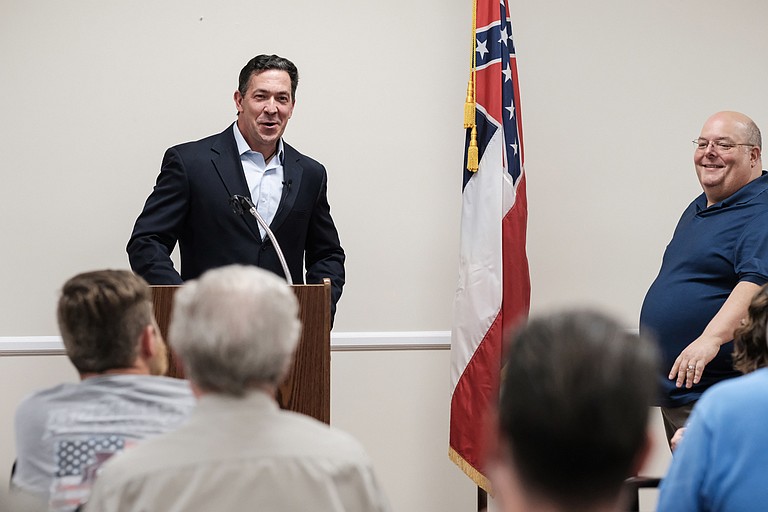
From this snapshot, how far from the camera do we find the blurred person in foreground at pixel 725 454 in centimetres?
173

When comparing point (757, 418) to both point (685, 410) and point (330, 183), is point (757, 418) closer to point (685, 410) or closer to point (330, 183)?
point (685, 410)

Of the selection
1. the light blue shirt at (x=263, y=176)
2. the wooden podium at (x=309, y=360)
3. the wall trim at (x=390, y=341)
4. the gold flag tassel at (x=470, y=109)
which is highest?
the gold flag tassel at (x=470, y=109)

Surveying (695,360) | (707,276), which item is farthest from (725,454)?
→ (707,276)

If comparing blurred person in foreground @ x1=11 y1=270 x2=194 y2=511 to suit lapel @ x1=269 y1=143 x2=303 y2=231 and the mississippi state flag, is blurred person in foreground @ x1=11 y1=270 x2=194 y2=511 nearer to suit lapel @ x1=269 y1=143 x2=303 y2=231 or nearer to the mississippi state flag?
suit lapel @ x1=269 y1=143 x2=303 y2=231

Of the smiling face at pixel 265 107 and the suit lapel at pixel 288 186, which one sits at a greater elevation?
the smiling face at pixel 265 107

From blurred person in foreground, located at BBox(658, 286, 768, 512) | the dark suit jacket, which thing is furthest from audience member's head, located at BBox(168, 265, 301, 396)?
the dark suit jacket

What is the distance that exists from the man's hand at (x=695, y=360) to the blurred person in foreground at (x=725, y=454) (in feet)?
5.69

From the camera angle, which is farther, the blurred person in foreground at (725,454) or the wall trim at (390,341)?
the wall trim at (390,341)

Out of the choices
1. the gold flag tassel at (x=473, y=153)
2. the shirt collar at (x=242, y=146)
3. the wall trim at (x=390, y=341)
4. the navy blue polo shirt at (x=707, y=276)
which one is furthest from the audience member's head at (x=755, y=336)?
the wall trim at (x=390, y=341)

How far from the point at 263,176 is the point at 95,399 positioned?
6.76ft

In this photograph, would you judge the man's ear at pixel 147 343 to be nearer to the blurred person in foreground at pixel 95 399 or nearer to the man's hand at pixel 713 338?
the blurred person in foreground at pixel 95 399

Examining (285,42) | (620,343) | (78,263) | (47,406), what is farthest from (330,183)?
(620,343)

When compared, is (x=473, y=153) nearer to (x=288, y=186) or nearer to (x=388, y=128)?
(x=388, y=128)

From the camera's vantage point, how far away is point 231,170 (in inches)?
145
